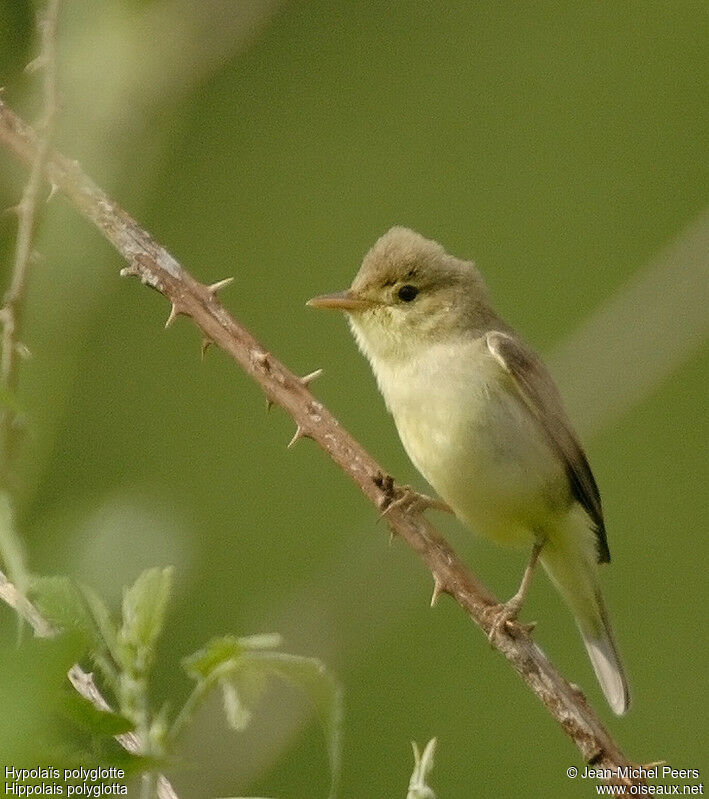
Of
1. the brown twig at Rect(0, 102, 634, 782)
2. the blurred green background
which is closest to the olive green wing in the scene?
the blurred green background

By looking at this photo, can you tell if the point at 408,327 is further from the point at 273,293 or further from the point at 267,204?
the point at 267,204

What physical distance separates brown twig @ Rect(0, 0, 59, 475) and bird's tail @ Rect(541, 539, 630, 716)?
2.31 metres

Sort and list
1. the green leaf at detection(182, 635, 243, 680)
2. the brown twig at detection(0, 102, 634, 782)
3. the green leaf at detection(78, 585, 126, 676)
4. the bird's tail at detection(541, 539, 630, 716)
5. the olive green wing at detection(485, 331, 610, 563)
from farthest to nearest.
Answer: the bird's tail at detection(541, 539, 630, 716) < the olive green wing at detection(485, 331, 610, 563) < the brown twig at detection(0, 102, 634, 782) < the green leaf at detection(78, 585, 126, 676) < the green leaf at detection(182, 635, 243, 680)

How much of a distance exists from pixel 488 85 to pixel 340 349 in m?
2.34

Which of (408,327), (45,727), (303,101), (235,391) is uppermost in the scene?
(303,101)

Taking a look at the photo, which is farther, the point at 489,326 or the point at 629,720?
the point at 629,720

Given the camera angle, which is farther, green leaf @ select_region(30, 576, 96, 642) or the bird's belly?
the bird's belly

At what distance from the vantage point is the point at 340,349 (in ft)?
25.5

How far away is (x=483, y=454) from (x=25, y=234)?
1936mm

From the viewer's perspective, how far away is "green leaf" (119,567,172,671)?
1479 millimetres

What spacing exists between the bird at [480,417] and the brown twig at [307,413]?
89 centimetres

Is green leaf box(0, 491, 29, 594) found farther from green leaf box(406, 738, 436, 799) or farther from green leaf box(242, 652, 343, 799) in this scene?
green leaf box(406, 738, 436, 799)

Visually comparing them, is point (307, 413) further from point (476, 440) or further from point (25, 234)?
point (476, 440)

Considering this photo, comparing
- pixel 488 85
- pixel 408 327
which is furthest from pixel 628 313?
pixel 488 85
